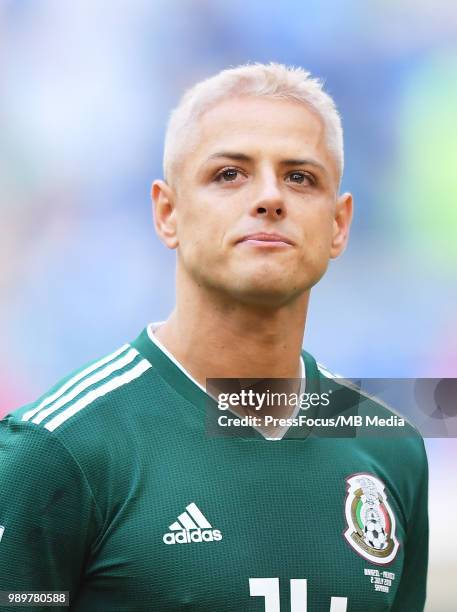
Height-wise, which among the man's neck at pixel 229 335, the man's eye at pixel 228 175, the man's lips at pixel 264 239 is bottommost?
the man's neck at pixel 229 335

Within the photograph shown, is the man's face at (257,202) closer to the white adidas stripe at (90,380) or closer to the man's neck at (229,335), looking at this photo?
the man's neck at (229,335)

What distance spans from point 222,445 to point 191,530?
0.77 feet

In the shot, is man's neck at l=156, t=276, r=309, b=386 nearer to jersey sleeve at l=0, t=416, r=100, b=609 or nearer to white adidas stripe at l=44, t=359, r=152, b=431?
white adidas stripe at l=44, t=359, r=152, b=431

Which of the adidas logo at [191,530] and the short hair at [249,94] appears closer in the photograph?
the adidas logo at [191,530]

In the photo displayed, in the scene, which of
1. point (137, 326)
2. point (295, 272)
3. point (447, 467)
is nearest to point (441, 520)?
point (447, 467)

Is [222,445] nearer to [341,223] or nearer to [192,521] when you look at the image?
[192,521]

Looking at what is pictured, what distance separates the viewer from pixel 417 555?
109 inches

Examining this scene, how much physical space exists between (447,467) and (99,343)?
2699 mm

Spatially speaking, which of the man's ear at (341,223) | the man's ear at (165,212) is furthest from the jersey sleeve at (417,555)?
the man's ear at (165,212)

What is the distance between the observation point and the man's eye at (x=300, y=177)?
2.46 m

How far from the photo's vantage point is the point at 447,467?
7.02m

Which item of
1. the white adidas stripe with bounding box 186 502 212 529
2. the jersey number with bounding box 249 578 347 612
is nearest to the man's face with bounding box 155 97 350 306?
the white adidas stripe with bounding box 186 502 212 529

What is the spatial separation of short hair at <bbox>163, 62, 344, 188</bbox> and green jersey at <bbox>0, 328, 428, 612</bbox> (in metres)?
0.53

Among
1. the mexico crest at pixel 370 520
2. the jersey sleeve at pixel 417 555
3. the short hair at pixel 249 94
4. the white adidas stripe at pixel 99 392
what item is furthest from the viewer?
the jersey sleeve at pixel 417 555
